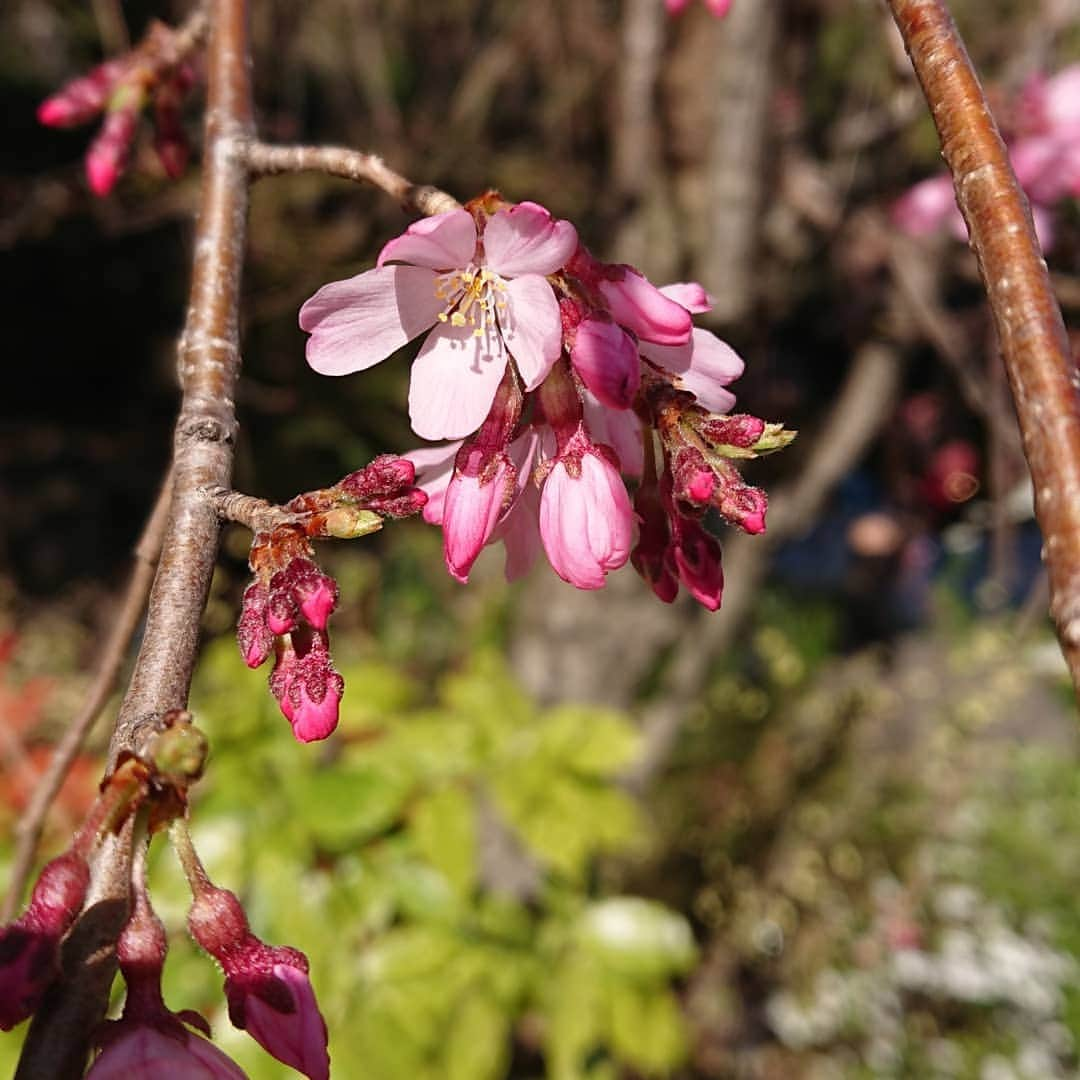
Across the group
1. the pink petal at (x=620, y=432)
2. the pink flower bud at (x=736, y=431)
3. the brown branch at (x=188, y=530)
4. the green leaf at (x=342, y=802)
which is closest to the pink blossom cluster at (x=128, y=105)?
the brown branch at (x=188, y=530)

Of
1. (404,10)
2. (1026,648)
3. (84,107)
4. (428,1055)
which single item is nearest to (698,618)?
(428,1055)

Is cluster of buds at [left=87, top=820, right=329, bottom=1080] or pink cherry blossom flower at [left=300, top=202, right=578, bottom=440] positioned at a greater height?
pink cherry blossom flower at [left=300, top=202, right=578, bottom=440]

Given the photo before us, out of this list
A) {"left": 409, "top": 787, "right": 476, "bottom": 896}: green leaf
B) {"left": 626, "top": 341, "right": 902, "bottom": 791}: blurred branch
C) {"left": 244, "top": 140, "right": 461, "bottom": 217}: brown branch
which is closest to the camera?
{"left": 244, "top": 140, "right": 461, "bottom": 217}: brown branch

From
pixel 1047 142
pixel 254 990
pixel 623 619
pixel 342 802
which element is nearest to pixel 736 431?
pixel 254 990

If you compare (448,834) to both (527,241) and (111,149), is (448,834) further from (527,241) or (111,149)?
(527,241)

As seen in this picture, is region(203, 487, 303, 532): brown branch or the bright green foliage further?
the bright green foliage

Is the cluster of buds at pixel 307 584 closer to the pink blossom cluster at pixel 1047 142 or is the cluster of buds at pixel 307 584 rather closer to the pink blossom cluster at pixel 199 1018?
the pink blossom cluster at pixel 199 1018

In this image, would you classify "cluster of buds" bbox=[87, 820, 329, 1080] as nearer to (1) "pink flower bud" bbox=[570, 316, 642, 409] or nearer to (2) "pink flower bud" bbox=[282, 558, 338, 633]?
(2) "pink flower bud" bbox=[282, 558, 338, 633]

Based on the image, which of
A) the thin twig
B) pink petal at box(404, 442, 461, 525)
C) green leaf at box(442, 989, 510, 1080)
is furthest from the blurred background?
pink petal at box(404, 442, 461, 525)
